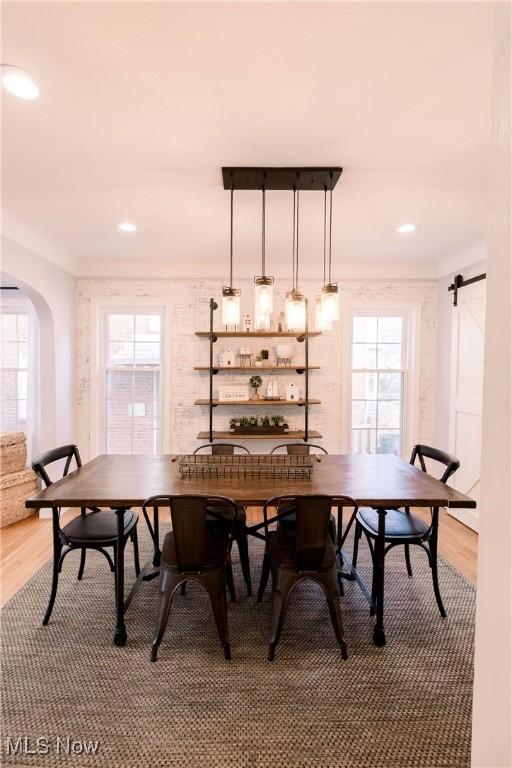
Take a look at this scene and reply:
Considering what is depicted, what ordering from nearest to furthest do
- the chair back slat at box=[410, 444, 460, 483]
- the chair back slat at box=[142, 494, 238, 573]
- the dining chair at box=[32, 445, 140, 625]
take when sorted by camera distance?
the chair back slat at box=[142, 494, 238, 573] < the dining chair at box=[32, 445, 140, 625] < the chair back slat at box=[410, 444, 460, 483]

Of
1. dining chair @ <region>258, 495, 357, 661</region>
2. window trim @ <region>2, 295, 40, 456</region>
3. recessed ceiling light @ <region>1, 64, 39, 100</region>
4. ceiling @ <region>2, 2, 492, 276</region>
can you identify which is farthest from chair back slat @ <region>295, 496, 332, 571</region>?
window trim @ <region>2, 295, 40, 456</region>

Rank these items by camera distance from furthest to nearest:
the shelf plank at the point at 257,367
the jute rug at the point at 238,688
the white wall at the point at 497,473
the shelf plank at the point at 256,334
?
the shelf plank at the point at 257,367, the shelf plank at the point at 256,334, the jute rug at the point at 238,688, the white wall at the point at 497,473

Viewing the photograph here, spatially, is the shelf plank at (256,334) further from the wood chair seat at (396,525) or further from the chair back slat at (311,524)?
the chair back slat at (311,524)

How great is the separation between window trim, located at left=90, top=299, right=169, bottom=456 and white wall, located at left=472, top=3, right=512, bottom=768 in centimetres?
398

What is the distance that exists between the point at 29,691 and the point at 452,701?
193 centimetres

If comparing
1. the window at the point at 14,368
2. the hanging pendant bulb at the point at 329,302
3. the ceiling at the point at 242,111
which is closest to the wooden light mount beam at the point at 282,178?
the ceiling at the point at 242,111

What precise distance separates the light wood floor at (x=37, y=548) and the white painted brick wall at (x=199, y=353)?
922mm

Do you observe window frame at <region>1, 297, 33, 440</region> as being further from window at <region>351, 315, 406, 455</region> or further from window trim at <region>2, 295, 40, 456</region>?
window at <region>351, 315, 406, 455</region>

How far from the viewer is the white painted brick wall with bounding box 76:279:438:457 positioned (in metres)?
4.39

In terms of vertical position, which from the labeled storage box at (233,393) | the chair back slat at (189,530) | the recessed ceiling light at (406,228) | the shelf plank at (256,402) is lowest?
the chair back slat at (189,530)

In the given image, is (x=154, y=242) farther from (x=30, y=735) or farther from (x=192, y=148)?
(x=30, y=735)

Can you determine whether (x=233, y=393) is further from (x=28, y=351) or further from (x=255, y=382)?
(x=28, y=351)

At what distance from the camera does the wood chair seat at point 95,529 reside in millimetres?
2230

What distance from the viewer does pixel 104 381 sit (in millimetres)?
4496
